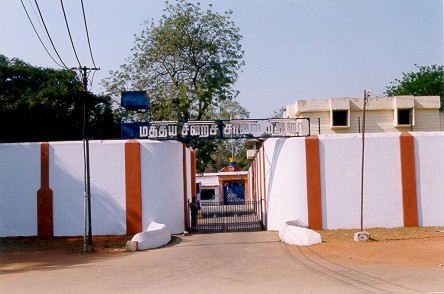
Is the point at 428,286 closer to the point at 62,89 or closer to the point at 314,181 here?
the point at 314,181

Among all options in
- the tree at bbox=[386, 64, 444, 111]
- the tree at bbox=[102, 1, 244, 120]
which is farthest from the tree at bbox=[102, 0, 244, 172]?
the tree at bbox=[386, 64, 444, 111]

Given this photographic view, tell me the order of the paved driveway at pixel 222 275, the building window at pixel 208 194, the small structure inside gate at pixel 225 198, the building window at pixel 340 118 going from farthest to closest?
1. the building window at pixel 208 194
2. the building window at pixel 340 118
3. the small structure inside gate at pixel 225 198
4. the paved driveway at pixel 222 275

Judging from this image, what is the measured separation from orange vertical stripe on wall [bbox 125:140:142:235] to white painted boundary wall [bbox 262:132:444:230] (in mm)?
6607

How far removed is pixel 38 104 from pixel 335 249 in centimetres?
2839

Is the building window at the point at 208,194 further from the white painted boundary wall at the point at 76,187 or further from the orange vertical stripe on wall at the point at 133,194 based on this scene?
the orange vertical stripe on wall at the point at 133,194

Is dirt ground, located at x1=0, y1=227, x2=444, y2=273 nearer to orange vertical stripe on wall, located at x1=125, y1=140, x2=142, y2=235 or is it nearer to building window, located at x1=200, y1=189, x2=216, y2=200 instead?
orange vertical stripe on wall, located at x1=125, y1=140, x2=142, y2=235

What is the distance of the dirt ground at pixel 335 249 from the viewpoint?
16703 mm

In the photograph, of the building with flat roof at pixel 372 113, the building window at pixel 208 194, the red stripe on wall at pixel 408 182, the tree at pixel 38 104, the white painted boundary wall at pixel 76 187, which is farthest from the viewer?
the building window at pixel 208 194

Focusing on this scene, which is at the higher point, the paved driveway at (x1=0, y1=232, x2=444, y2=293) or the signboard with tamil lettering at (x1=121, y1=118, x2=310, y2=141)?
the signboard with tamil lettering at (x1=121, y1=118, x2=310, y2=141)

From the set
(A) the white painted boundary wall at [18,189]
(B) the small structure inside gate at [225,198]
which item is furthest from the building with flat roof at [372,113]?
(A) the white painted boundary wall at [18,189]

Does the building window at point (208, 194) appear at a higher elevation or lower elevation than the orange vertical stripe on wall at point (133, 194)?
lower

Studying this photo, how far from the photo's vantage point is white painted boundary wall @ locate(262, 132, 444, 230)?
25.2 meters

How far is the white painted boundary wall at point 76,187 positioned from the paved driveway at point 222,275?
576 cm

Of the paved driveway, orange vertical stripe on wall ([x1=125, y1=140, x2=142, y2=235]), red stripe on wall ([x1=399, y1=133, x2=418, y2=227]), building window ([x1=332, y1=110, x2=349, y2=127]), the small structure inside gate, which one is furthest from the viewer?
building window ([x1=332, y1=110, x2=349, y2=127])
